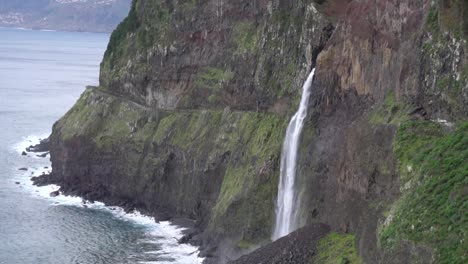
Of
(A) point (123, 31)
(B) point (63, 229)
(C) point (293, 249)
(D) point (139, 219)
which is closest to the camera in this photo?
(C) point (293, 249)

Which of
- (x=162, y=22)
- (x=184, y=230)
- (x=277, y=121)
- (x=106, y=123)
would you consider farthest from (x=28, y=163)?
(x=277, y=121)

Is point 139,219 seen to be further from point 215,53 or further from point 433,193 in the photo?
point 433,193

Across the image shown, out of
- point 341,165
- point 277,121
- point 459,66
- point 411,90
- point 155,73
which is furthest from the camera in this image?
point 155,73

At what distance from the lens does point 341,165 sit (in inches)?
2228

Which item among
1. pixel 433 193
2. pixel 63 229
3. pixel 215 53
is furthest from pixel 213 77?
pixel 433 193

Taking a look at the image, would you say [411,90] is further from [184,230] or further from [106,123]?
[106,123]

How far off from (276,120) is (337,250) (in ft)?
59.8

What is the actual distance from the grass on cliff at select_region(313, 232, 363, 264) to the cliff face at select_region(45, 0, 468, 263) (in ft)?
0.74

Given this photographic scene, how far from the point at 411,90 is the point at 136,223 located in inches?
1308

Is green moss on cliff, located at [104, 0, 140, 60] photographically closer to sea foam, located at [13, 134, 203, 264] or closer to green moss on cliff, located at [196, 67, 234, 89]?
sea foam, located at [13, 134, 203, 264]

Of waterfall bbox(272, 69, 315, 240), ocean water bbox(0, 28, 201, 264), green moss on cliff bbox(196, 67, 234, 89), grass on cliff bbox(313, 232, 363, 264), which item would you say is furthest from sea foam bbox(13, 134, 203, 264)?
grass on cliff bbox(313, 232, 363, 264)

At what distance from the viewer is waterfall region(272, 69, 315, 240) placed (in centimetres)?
6234

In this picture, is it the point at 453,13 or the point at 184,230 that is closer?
the point at 453,13

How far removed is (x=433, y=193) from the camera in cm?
4375
